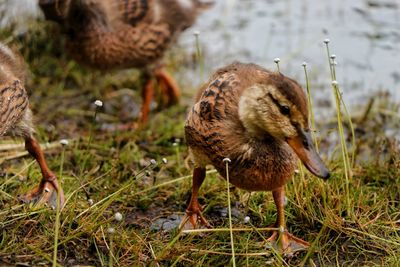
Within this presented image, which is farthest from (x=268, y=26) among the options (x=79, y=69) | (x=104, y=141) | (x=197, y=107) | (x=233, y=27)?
(x=197, y=107)

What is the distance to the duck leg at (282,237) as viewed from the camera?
3854 millimetres

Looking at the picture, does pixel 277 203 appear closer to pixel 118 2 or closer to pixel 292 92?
pixel 292 92

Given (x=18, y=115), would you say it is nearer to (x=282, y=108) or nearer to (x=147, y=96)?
(x=282, y=108)

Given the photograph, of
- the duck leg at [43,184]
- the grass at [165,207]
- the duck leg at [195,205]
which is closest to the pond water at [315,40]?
the grass at [165,207]

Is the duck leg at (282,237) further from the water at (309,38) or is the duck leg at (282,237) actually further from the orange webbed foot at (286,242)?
the water at (309,38)

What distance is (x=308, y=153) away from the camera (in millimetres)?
3447

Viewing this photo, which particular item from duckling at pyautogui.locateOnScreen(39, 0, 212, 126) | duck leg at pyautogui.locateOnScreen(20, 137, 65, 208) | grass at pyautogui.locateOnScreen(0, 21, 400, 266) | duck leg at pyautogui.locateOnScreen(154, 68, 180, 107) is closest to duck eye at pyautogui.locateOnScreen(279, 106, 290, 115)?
grass at pyautogui.locateOnScreen(0, 21, 400, 266)

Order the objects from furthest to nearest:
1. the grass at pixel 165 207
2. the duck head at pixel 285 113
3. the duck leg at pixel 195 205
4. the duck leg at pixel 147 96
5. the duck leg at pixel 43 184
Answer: the duck leg at pixel 147 96 < the duck leg at pixel 43 184 < the duck leg at pixel 195 205 < the grass at pixel 165 207 < the duck head at pixel 285 113

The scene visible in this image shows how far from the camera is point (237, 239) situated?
3875 mm

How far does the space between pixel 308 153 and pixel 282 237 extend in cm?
63

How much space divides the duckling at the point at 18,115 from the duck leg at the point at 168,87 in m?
2.13

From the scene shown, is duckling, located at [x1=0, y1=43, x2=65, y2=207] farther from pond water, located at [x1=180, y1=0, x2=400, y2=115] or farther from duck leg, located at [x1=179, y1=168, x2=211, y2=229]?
pond water, located at [x1=180, y1=0, x2=400, y2=115]

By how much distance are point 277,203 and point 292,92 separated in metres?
0.78

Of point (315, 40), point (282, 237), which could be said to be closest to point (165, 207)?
point (282, 237)
